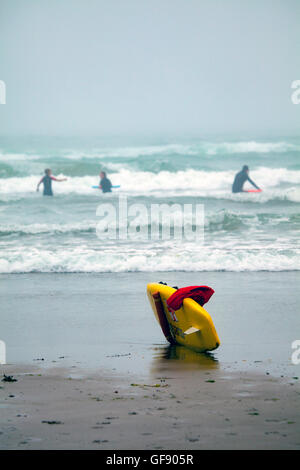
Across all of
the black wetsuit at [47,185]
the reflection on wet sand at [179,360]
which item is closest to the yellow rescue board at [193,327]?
the reflection on wet sand at [179,360]

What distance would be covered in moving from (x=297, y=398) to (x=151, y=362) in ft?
4.18

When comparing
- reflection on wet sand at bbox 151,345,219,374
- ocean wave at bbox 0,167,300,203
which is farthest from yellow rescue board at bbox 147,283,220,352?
ocean wave at bbox 0,167,300,203

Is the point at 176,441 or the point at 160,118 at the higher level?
the point at 160,118

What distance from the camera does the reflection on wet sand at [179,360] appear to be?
439 centimetres

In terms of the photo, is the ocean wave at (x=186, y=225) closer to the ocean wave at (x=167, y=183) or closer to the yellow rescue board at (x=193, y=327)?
the ocean wave at (x=167, y=183)

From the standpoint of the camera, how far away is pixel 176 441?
9.43 feet

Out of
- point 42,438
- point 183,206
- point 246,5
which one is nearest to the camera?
point 42,438

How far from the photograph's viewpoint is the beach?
2982 mm

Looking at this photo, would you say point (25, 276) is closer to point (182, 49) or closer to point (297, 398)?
point (297, 398)

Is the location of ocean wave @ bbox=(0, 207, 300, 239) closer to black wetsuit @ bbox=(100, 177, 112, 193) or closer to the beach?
black wetsuit @ bbox=(100, 177, 112, 193)

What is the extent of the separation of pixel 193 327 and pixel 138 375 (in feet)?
2.43

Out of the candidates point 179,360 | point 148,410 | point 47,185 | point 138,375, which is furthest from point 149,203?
point 148,410

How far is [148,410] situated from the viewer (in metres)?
3.37

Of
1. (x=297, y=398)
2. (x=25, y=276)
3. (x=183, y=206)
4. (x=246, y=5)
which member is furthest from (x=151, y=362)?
(x=246, y=5)
